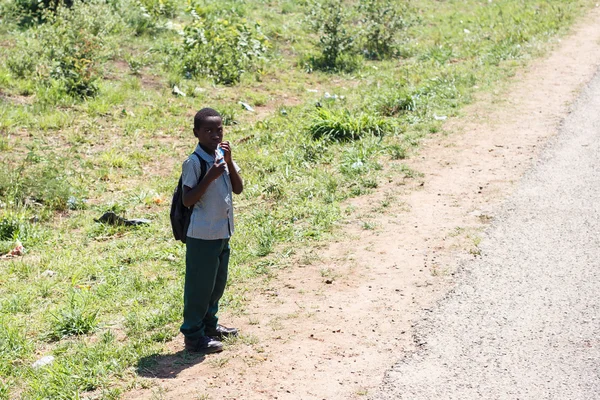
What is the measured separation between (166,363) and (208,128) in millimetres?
1495

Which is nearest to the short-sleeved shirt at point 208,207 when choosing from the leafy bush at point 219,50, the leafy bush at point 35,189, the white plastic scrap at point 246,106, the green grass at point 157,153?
the green grass at point 157,153

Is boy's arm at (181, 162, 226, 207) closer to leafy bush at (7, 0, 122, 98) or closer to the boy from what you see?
the boy

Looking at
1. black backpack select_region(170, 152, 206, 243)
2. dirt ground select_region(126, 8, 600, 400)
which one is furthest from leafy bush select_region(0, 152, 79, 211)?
black backpack select_region(170, 152, 206, 243)

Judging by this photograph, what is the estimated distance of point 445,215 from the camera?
7102mm

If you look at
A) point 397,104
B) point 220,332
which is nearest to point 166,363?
point 220,332

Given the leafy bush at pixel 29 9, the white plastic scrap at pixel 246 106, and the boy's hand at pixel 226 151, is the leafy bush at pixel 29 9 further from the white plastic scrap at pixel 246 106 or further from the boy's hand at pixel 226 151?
the boy's hand at pixel 226 151

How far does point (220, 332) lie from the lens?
5207mm

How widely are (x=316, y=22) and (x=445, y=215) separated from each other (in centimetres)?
690

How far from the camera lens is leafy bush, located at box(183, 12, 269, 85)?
11953 millimetres

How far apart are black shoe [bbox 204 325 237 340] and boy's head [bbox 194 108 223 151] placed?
3.96 feet

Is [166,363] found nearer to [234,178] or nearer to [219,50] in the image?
[234,178]

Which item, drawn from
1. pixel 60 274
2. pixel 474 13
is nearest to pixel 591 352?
pixel 60 274

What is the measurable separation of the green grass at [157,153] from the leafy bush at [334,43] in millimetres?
294

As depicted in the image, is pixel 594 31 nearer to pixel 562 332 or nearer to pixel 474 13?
pixel 474 13
